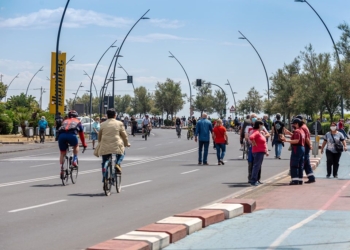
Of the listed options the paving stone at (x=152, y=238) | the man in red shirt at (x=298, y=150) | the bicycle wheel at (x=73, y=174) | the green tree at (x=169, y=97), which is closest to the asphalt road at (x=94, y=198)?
the bicycle wheel at (x=73, y=174)

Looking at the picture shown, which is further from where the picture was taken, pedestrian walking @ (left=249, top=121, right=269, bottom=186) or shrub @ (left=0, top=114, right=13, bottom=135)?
shrub @ (left=0, top=114, right=13, bottom=135)

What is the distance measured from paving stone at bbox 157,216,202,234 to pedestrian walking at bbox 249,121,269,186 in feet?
24.4

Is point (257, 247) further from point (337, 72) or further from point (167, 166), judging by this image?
point (337, 72)

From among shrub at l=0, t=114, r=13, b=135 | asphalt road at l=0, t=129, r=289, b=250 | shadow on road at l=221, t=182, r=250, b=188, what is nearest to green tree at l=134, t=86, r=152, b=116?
shrub at l=0, t=114, r=13, b=135

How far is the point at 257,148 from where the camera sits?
1778 cm

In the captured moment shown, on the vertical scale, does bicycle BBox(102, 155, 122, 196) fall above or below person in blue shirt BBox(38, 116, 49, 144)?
below

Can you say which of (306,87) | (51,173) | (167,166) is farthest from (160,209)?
(306,87)

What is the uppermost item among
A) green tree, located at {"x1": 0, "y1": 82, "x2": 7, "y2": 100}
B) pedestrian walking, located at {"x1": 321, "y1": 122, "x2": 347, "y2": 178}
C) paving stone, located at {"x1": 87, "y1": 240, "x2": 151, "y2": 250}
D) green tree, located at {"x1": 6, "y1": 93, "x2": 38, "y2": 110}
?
green tree, located at {"x1": 0, "y1": 82, "x2": 7, "y2": 100}

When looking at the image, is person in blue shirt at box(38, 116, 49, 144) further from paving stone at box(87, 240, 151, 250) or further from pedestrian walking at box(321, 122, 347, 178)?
paving stone at box(87, 240, 151, 250)

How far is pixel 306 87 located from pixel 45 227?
57.6 m

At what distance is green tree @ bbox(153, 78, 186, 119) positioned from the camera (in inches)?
4970

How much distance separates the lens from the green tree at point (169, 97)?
126250 mm

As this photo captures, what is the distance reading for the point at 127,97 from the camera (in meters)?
176

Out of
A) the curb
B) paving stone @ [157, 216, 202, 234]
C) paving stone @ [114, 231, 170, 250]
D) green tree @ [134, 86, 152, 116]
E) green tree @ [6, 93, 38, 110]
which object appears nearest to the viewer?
the curb
